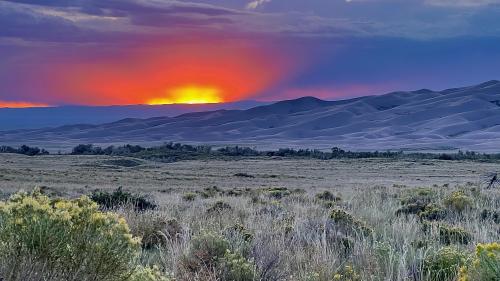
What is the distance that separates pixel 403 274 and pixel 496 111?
533 feet

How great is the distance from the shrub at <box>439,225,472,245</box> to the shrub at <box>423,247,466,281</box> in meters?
1.98

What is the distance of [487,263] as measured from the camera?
11.5ft

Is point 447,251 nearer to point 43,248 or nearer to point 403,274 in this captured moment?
point 403,274

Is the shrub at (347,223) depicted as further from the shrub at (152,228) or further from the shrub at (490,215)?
the shrub at (490,215)

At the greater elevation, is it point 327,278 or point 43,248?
point 43,248

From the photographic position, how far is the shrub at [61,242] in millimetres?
2867

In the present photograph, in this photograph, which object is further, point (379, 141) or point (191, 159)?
point (379, 141)

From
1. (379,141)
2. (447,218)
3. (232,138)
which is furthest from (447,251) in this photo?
(232,138)

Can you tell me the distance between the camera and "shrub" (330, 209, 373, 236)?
789cm

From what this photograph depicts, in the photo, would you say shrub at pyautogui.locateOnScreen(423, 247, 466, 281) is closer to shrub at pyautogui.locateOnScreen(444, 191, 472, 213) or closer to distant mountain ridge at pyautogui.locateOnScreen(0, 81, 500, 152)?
shrub at pyautogui.locateOnScreen(444, 191, 472, 213)

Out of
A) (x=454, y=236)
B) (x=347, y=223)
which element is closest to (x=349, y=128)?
(x=347, y=223)

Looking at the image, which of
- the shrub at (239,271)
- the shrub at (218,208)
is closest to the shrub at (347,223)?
the shrub at (218,208)

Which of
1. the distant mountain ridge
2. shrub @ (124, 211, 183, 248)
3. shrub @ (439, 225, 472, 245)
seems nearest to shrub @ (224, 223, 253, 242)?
shrub @ (124, 211, 183, 248)

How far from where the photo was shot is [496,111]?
155250mm
